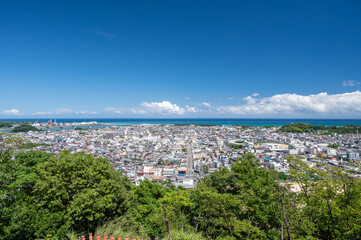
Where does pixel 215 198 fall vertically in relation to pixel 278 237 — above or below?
above

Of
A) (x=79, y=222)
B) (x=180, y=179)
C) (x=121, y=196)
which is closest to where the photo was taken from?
(x=79, y=222)

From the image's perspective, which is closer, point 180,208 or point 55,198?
point 55,198

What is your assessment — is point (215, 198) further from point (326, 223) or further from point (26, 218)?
point (26, 218)

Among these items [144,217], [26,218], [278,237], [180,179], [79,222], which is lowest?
[180,179]

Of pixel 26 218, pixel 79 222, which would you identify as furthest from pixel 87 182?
pixel 26 218

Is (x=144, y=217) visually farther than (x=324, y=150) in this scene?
No

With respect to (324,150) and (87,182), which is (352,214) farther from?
(324,150)

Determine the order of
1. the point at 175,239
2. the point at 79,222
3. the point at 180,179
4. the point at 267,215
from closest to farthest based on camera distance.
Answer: the point at 175,239 < the point at 267,215 < the point at 79,222 < the point at 180,179

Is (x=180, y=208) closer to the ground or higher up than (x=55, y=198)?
closer to the ground
